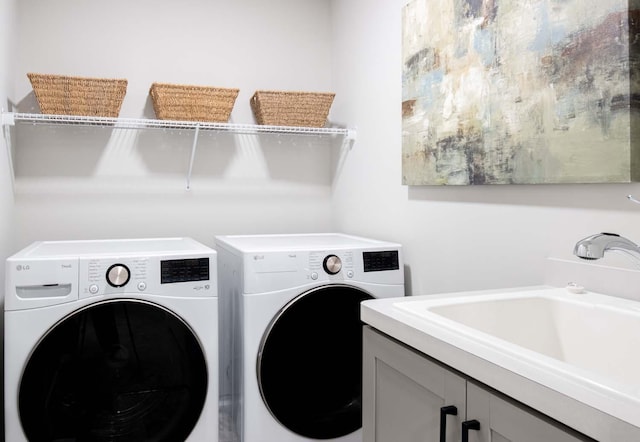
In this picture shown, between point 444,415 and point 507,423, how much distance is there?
15cm

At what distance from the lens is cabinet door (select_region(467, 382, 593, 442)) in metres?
0.79

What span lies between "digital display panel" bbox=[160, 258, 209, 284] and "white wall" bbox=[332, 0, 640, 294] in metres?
0.91

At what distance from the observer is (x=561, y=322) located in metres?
1.36

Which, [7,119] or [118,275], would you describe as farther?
[7,119]

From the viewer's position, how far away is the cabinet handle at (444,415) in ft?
3.27

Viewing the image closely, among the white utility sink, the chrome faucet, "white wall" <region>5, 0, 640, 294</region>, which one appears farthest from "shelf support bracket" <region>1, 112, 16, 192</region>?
the chrome faucet

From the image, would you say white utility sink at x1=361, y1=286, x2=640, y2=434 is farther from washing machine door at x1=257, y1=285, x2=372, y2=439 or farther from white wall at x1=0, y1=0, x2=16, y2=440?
white wall at x1=0, y1=0, x2=16, y2=440

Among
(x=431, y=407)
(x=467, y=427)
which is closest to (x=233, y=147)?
(x=431, y=407)

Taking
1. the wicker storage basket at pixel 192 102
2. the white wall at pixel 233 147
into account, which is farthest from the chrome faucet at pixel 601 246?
the wicker storage basket at pixel 192 102

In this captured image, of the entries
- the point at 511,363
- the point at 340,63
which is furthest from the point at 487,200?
the point at 340,63

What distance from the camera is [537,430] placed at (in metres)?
0.82

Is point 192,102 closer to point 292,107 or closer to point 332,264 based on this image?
point 292,107

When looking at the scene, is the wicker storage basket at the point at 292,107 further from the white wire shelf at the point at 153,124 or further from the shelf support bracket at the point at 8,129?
the shelf support bracket at the point at 8,129

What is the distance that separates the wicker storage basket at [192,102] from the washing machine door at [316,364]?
3.58ft
